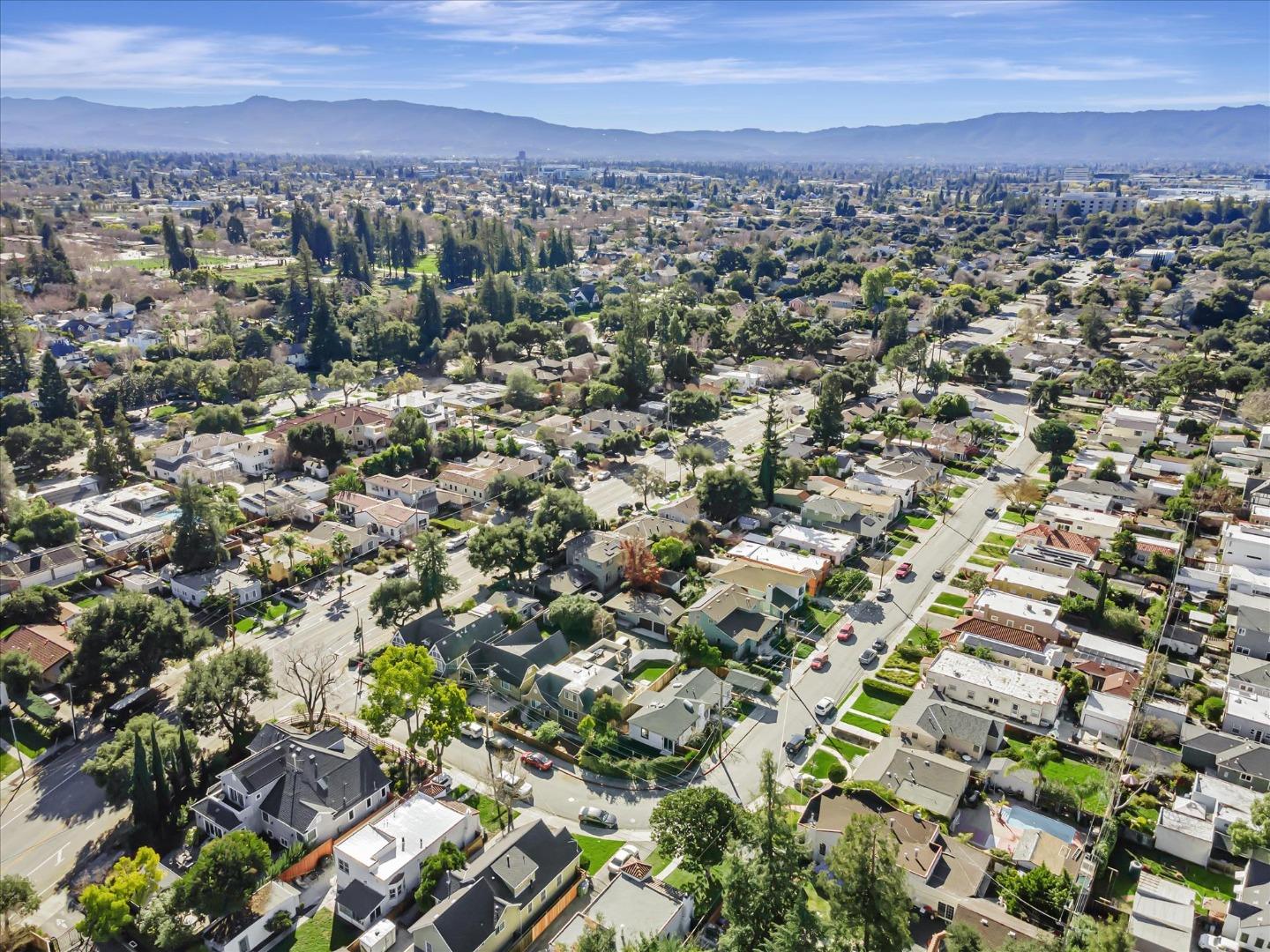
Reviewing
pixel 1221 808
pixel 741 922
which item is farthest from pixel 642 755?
pixel 1221 808

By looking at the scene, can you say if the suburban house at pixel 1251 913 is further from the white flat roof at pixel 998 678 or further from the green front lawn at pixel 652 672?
the green front lawn at pixel 652 672

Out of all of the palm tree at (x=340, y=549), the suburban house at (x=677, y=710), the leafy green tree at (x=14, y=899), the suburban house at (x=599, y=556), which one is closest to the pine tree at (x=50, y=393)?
A: the palm tree at (x=340, y=549)

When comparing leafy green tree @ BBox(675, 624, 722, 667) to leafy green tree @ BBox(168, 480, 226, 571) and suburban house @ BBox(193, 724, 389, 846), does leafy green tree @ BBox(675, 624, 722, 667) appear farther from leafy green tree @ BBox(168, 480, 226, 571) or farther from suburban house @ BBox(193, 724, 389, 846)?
leafy green tree @ BBox(168, 480, 226, 571)

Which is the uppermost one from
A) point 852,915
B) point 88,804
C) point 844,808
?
point 852,915

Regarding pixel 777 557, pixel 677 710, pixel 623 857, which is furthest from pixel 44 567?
pixel 777 557

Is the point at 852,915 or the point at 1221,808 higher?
the point at 852,915

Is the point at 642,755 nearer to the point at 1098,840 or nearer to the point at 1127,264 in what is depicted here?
the point at 1098,840
